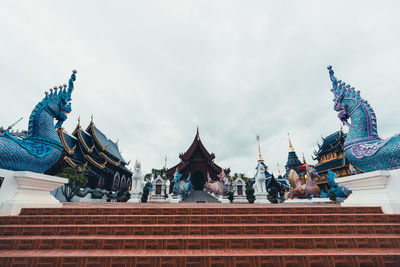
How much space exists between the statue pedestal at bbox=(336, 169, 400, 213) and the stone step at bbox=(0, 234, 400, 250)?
131cm

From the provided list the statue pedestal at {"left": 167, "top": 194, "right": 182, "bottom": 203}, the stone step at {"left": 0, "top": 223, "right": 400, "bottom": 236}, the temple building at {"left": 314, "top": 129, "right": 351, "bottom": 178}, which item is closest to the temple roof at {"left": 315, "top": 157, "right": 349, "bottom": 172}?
the temple building at {"left": 314, "top": 129, "right": 351, "bottom": 178}

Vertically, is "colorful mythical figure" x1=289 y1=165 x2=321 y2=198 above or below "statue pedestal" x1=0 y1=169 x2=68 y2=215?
above

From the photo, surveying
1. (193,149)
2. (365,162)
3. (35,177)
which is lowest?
(35,177)

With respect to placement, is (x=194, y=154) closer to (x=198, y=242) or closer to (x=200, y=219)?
(x=200, y=219)

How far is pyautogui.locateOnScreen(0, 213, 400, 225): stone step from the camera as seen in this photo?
318cm

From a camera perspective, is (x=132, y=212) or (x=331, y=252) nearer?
(x=331, y=252)

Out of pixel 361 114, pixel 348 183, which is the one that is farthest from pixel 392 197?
pixel 361 114

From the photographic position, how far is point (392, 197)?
3553 mm

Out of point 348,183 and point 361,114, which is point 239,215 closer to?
point 348,183

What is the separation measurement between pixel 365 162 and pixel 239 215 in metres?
3.46

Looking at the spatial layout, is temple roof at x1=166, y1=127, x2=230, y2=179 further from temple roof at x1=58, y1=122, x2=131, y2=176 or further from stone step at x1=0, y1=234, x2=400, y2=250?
stone step at x1=0, y1=234, x2=400, y2=250

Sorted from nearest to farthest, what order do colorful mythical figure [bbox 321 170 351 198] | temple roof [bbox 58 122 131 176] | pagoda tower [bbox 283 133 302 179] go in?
colorful mythical figure [bbox 321 170 351 198], temple roof [bbox 58 122 131 176], pagoda tower [bbox 283 133 302 179]

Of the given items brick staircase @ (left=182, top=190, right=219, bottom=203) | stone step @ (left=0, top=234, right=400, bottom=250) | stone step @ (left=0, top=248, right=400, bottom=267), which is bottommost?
stone step @ (left=0, top=248, right=400, bottom=267)

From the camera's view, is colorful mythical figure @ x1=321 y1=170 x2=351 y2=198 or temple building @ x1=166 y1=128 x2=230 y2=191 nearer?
colorful mythical figure @ x1=321 y1=170 x2=351 y2=198
